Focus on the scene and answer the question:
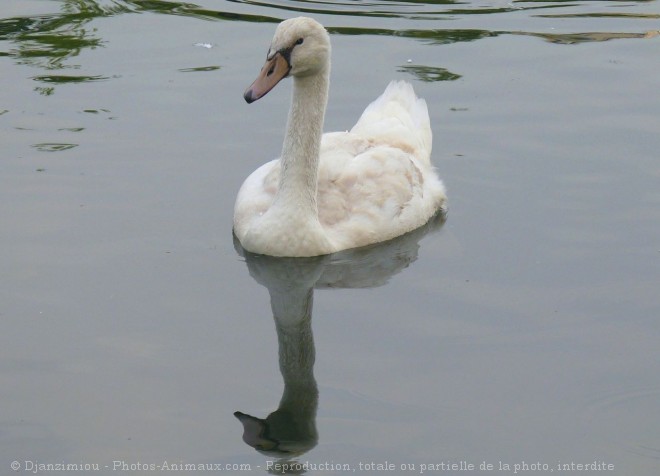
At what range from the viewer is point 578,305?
8.17 meters

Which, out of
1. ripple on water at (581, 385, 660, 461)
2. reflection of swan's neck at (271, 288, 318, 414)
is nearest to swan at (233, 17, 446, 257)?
reflection of swan's neck at (271, 288, 318, 414)

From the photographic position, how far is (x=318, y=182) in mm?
9508

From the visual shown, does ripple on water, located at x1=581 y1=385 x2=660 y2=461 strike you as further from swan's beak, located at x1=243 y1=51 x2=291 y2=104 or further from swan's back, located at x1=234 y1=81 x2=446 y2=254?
swan's beak, located at x1=243 y1=51 x2=291 y2=104

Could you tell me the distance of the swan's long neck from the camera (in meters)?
9.03

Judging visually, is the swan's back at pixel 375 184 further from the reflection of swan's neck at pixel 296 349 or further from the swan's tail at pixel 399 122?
the reflection of swan's neck at pixel 296 349

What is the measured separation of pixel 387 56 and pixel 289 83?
105cm

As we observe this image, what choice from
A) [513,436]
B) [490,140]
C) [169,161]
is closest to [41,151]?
[169,161]

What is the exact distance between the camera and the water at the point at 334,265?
6.73 meters

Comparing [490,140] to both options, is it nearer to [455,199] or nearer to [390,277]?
[455,199]

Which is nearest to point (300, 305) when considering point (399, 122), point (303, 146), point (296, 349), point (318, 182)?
point (296, 349)

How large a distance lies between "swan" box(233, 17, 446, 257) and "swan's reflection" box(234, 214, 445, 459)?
0.29ft

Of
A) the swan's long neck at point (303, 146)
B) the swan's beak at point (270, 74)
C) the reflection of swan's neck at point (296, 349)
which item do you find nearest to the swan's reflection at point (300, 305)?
the reflection of swan's neck at point (296, 349)

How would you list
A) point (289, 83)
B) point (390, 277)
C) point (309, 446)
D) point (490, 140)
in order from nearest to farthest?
point (309, 446) → point (390, 277) → point (490, 140) → point (289, 83)

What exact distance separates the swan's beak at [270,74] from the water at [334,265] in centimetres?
116
